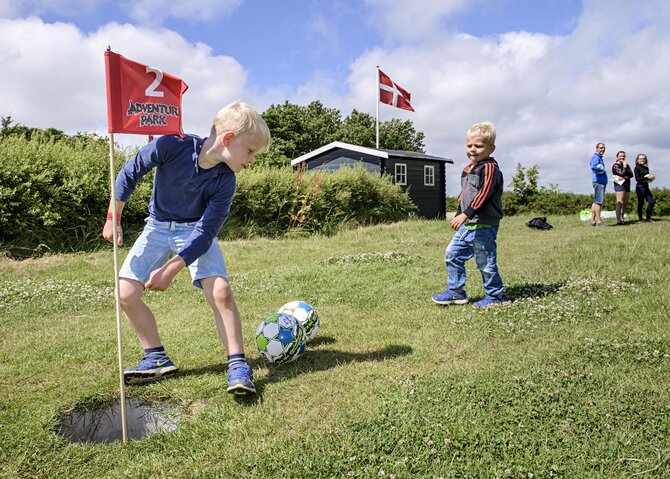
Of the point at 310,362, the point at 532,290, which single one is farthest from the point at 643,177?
the point at 310,362

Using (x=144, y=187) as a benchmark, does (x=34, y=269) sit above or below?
below

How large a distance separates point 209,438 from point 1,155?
441 inches

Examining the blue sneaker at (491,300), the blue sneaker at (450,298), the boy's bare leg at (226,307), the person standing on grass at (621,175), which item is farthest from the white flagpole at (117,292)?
the person standing on grass at (621,175)

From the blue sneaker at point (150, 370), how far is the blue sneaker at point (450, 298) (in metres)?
3.46

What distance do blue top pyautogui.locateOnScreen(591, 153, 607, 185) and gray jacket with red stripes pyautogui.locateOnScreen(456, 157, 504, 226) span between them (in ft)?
33.4

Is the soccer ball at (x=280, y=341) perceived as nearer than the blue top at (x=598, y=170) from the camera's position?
Yes

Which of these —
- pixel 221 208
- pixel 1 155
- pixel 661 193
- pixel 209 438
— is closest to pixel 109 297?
pixel 221 208

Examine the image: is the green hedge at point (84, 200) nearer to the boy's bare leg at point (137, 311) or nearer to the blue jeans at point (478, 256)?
the boy's bare leg at point (137, 311)

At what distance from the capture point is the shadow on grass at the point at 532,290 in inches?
254

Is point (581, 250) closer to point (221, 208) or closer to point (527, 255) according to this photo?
point (527, 255)

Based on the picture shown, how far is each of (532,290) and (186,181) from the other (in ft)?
15.9

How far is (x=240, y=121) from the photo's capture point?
3672mm

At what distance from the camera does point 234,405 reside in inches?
141

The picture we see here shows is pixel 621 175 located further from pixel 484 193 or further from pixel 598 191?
pixel 484 193
